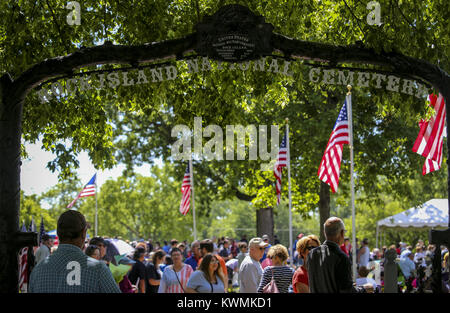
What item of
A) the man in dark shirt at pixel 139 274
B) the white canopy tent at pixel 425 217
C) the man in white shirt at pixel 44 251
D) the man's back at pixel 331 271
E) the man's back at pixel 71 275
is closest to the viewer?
the man's back at pixel 71 275

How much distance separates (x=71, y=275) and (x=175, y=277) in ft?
17.6

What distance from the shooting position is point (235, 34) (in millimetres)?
6289

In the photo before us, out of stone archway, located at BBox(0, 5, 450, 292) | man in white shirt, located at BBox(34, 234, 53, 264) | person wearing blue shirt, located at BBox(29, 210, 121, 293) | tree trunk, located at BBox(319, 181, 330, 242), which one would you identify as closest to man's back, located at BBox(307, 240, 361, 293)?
stone archway, located at BBox(0, 5, 450, 292)

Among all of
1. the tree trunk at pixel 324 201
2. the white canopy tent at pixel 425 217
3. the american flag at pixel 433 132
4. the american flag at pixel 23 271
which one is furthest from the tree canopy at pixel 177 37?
the white canopy tent at pixel 425 217

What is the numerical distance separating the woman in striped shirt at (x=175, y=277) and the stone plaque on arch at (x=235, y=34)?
4117 mm

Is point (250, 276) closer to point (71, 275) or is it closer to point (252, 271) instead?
point (252, 271)

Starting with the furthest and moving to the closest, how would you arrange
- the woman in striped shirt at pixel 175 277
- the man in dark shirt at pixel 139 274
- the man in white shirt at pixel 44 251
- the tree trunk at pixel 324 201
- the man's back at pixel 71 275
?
the tree trunk at pixel 324 201
the man in white shirt at pixel 44 251
the man in dark shirt at pixel 139 274
the woman in striped shirt at pixel 175 277
the man's back at pixel 71 275

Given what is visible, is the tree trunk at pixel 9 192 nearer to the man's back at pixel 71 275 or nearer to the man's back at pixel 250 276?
the man's back at pixel 71 275

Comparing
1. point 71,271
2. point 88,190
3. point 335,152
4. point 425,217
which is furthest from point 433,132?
point 425,217

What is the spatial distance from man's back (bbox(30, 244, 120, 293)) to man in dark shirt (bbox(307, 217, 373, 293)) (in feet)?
6.71

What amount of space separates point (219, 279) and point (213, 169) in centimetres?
2367

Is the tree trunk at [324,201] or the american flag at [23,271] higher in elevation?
the tree trunk at [324,201]

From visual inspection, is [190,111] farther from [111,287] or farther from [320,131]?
[320,131]

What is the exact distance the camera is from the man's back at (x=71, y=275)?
158 inches
